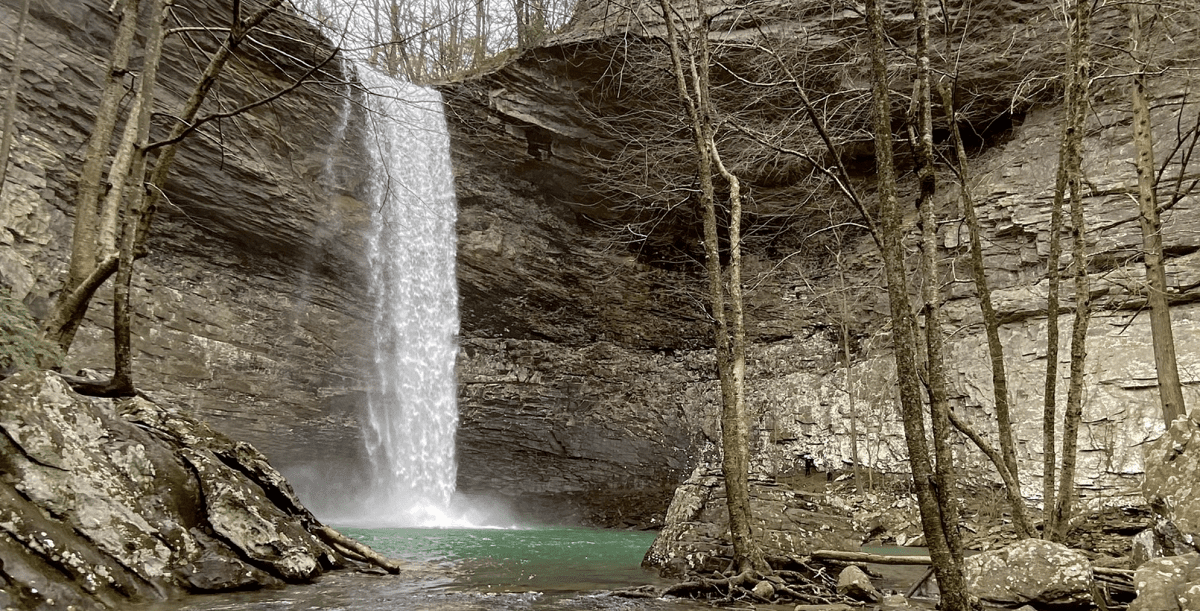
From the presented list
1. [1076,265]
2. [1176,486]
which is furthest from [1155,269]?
[1176,486]

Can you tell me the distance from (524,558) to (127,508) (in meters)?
4.90

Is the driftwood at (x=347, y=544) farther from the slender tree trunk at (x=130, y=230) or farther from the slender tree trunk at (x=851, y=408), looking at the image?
the slender tree trunk at (x=851, y=408)

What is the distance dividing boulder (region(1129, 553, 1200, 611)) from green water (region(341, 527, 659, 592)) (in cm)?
362

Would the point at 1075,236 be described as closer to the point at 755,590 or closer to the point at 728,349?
the point at 728,349

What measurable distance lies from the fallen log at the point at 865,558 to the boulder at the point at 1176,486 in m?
1.75

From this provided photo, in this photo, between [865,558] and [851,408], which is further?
[851,408]

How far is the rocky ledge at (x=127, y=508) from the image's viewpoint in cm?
414

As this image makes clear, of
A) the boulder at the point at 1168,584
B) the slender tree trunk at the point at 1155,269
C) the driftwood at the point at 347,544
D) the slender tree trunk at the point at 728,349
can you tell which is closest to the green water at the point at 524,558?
the driftwood at the point at 347,544

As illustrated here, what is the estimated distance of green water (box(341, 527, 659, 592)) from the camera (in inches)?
250

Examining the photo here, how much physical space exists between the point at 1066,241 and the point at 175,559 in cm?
1754

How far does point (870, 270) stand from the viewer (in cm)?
1986

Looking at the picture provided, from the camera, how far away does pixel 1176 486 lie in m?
5.58

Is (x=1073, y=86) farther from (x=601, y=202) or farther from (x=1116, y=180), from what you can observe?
(x=601, y=202)

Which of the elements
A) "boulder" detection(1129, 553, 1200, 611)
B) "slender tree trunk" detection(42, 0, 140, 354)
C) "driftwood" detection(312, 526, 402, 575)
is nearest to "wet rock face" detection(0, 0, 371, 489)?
"slender tree trunk" detection(42, 0, 140, 354)
